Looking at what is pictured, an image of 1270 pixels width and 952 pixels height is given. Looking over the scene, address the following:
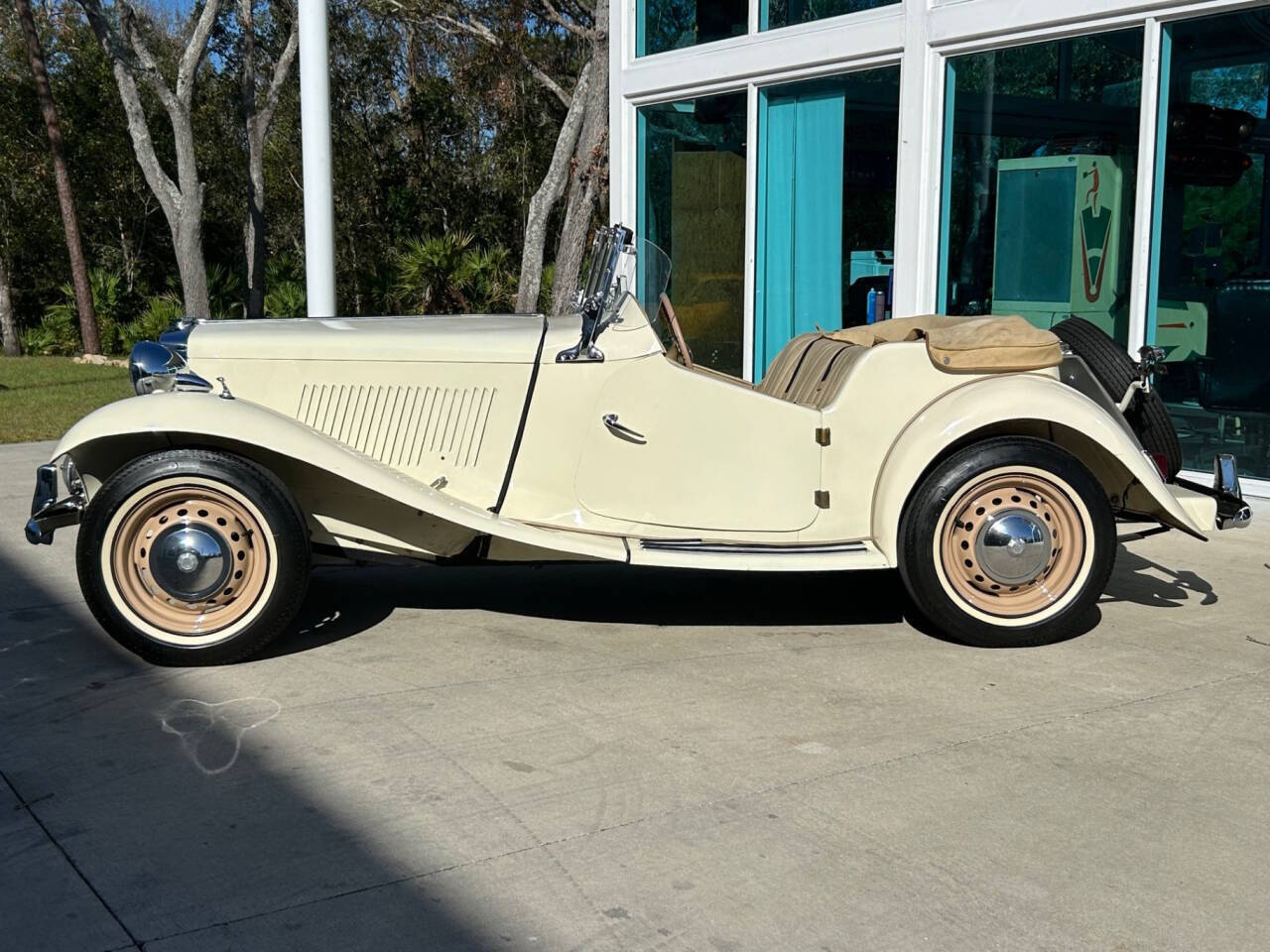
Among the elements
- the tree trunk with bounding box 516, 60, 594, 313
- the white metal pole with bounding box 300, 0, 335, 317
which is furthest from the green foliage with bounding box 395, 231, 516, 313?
the white metal pole with bounding box 300, 0, 335, 317

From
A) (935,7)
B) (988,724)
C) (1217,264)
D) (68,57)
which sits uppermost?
(68,57)

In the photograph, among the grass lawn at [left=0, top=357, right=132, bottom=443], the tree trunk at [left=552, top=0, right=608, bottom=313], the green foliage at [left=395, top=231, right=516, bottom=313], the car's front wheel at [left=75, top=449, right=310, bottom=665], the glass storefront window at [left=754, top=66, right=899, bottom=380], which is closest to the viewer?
the car's front wheel at [left=75, top=449, right=310, bottom=665]

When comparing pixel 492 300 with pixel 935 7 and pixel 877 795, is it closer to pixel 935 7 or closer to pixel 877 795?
pixel 935 7

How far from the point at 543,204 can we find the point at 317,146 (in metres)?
9.82

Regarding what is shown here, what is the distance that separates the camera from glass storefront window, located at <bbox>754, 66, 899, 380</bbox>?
9.43m

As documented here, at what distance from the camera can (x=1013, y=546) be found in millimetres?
4797

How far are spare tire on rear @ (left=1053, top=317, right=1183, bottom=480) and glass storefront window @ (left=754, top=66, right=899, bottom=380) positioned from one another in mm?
4040

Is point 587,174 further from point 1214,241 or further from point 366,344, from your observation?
point 366,344

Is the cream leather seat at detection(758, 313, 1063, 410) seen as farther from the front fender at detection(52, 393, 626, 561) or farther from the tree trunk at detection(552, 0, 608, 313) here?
the tree trunk at detection(552, 0, 608, 313)

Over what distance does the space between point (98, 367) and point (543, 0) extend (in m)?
10.8

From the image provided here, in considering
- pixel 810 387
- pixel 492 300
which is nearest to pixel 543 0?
pixel 492 300

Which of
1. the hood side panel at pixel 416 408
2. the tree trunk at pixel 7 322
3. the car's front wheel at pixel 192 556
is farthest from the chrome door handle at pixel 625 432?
the tree trunk at pixel 7 322

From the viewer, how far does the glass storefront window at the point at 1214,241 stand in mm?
7602

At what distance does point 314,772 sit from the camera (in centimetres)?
359
